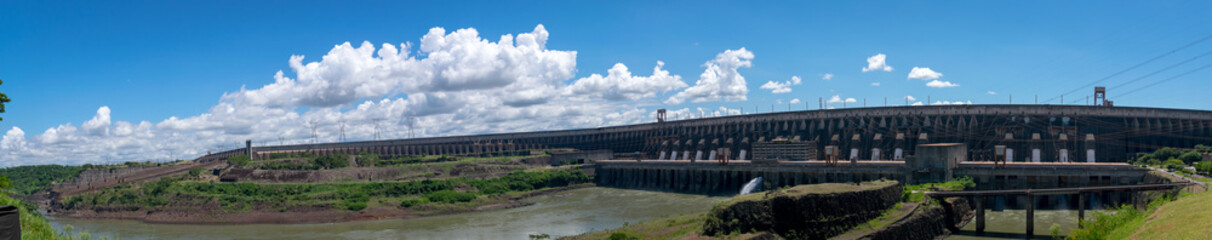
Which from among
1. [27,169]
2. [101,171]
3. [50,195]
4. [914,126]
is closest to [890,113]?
[914,126]

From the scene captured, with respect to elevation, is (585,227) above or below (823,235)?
below

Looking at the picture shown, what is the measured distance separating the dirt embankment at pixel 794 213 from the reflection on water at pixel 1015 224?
407 inches

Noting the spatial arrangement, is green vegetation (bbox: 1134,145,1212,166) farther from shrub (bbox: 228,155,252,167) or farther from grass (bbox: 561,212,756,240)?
shrub (bbox: 228,155,252,167)

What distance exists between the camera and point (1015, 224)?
138 ft

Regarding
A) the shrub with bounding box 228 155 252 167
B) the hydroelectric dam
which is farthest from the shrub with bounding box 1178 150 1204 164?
the shrub with bounding box 228 155 252 167

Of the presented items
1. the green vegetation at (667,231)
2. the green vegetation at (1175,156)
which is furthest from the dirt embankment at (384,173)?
the green vegetation at (1175,156)

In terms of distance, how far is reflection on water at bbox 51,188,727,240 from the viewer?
51.3m

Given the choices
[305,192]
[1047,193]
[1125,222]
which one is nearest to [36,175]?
[305,192]

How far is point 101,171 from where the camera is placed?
400ft

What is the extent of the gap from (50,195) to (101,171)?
947 inches

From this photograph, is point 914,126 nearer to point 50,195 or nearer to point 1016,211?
point 1016,211

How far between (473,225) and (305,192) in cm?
3120

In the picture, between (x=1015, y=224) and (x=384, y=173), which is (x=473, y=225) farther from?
(x=1015, y=224)

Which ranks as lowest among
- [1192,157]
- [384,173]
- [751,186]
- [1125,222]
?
[751,186]
